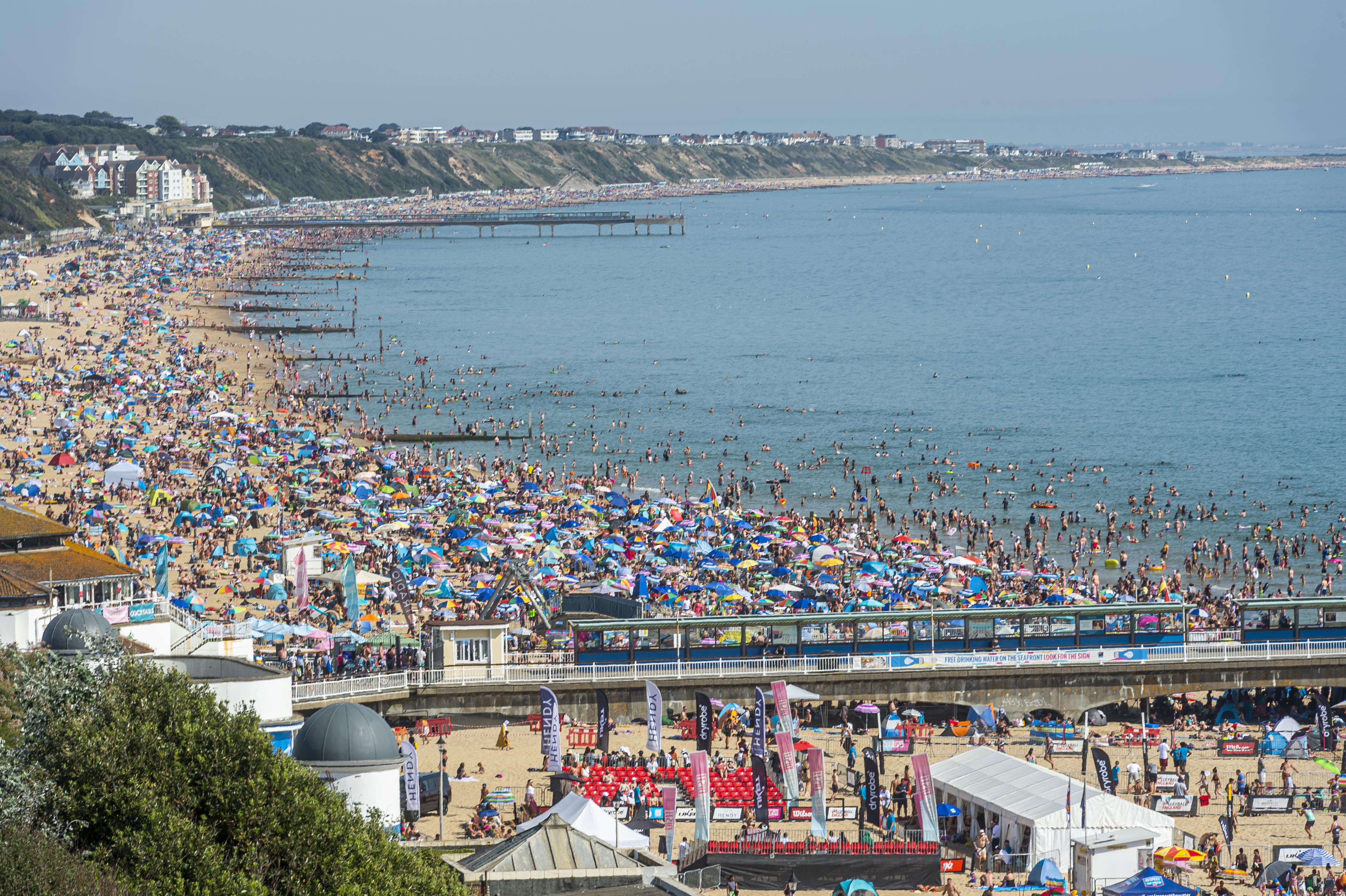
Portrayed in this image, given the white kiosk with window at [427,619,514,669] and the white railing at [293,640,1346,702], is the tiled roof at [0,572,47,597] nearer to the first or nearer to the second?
the white railing at [293,640,1346,702]

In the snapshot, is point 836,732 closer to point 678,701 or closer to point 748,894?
point 678,701

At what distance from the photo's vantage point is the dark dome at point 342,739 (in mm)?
21891

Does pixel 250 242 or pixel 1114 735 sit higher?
pixel 250 242

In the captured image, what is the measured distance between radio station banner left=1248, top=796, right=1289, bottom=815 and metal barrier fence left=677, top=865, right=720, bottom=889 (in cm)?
1037

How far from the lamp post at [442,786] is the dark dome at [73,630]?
230 inches

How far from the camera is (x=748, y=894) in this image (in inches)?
962

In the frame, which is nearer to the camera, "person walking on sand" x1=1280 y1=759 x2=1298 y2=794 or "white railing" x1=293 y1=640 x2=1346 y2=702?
"person walking on sand" x1=1280 y1=759 x2=1298 y2=794

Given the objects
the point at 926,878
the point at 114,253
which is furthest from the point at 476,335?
the point at 926,878

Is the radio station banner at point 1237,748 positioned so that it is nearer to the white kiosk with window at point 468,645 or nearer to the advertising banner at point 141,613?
the white kiosk with window at point 468,645

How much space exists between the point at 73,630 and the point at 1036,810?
15685 millimetres

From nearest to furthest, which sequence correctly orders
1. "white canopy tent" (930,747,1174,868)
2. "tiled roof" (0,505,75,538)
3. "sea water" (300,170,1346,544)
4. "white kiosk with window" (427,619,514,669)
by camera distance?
"white canopy tent" (930,747,1174,868)
"tiled roof" (0,505,75,538)
"white kiosk with window" (427,619,514,669)
"sea water" (300,170,1346,544)

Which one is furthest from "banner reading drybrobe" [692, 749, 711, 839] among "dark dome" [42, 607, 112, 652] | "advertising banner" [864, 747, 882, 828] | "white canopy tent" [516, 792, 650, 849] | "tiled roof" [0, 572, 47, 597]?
"tiled roof" [0, 572, 47, 597]

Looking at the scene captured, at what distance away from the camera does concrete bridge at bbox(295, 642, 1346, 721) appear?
32.4m

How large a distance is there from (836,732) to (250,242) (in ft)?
520
